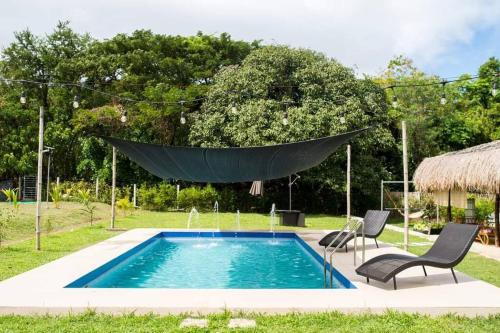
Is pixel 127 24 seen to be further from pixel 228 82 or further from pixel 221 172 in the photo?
pixel 221 172

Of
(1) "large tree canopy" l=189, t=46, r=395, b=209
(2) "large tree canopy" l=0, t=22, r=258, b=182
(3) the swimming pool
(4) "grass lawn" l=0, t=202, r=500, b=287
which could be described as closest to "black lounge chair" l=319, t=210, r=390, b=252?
(3) the swimming pool

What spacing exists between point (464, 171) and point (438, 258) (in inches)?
181

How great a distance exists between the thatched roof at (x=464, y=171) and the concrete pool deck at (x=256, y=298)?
3.66 meters

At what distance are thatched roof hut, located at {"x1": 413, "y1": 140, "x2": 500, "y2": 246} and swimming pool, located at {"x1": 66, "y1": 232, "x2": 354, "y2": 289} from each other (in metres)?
3.29

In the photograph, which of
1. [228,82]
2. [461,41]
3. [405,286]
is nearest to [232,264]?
[405,286]

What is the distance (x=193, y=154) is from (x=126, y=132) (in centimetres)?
1279

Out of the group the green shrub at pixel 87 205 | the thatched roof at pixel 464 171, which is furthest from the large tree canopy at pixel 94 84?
the thatched roof at pixel 464 171

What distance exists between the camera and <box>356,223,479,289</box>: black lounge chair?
15.0 feet

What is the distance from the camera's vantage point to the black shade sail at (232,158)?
7.50 meters

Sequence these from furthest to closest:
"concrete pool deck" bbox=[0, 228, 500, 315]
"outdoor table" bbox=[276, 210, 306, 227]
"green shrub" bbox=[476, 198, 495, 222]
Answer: "outdoor table" bbox=[276, 210, 306, 227] → "green shrub" bbox=[476, 198, 495, 222] → "concrete pool deck" bbox=[0, 228, 500, 315]

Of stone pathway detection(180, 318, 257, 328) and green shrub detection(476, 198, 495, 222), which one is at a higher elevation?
green shrub detection(476, 198, 495, 222)

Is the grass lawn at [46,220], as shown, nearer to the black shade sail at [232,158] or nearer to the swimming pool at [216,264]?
the swimming pool at [216,264]

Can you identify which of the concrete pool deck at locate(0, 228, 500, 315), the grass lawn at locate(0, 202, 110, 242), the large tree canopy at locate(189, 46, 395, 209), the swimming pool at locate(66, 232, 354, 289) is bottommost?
the swimming pool at locate(66, 232, 354, 289)

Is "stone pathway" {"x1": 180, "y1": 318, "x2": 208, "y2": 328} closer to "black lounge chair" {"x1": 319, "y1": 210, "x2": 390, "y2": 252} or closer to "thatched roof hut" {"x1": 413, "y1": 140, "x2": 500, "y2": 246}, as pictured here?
"black lounge chair" {"x1": 319, "y1": 210, "x2": 390, "y2": 252}
